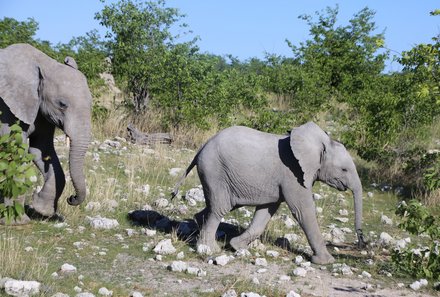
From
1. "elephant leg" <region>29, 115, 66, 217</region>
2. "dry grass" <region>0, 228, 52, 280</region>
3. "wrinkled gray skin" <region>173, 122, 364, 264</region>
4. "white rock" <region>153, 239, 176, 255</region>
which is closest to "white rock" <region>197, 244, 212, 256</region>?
"wrinkled gray skin" <region>173, 122, 364, 264</region>

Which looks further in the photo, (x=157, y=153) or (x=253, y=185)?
(x=157, y=153)

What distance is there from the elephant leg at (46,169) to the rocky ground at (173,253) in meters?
0.26

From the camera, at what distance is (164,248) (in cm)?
758

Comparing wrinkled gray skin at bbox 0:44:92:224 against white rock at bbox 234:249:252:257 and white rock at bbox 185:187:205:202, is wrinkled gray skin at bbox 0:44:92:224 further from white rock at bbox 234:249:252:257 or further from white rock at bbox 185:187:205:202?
white rock at bbox 185:187:205:202

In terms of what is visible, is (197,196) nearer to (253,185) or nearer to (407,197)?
(253,185)

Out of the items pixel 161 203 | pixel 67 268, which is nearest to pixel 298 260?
pixel 67 268

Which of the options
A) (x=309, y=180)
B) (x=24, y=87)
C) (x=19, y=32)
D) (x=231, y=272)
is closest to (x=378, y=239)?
(x=309, y=180)

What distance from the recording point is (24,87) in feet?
25.5

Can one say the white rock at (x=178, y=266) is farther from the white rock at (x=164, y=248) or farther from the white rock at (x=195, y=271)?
the white rock at (x=164, y=248)

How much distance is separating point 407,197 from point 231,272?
6939 millimetres

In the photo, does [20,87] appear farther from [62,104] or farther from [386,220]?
[386,220]

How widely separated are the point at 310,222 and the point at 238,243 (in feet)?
3.18

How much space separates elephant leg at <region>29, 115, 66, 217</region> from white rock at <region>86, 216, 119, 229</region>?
525mm

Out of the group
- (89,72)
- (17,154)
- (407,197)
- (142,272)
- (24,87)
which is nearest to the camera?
(17,154)
